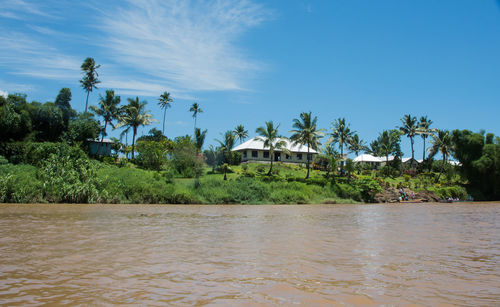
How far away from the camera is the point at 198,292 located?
4.77 m

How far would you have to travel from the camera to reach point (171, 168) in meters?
42.1

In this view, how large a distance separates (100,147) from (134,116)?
695cm

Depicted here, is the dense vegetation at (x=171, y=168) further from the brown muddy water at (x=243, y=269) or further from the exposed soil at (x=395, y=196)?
the brown muddy water at (x=243, y=269)

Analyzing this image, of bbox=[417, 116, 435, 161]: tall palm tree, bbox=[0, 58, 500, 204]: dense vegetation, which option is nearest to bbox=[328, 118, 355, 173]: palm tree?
bbox=[0, 58, 500, 204]: dense vegetation

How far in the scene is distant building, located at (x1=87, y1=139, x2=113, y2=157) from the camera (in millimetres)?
51075

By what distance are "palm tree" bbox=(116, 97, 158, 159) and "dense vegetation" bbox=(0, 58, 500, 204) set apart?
0.14 metres

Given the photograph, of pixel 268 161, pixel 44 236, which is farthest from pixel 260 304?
pixel 268 161

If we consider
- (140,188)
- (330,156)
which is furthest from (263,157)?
(140,188)

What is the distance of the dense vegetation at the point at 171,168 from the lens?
91.4 ft

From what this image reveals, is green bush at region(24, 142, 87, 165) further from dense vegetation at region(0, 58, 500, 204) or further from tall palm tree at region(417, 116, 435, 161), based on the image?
tall palm tree at region(417, 116, 435, 161)

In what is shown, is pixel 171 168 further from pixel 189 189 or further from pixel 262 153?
pixel 262 153

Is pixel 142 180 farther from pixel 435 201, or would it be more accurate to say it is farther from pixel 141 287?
pixel 435 201

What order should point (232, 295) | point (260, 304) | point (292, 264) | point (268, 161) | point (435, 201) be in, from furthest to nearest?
point (268, 161) → point (435, 201) → point (292, 264) → point (232, 295) → point (260, 304)

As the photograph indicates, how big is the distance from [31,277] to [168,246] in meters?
3.50
